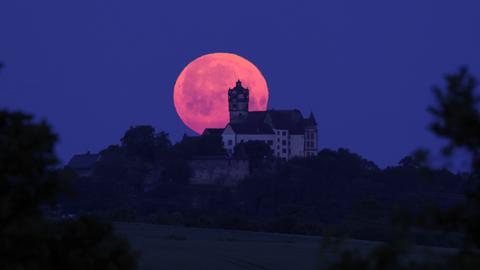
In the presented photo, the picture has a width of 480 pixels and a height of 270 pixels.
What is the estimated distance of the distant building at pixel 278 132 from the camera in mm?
143500

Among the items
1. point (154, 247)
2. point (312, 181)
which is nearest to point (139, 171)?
point (312, 181)

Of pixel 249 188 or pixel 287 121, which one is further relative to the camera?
pixel 287 121

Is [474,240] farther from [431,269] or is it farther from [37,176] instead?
[37,176]

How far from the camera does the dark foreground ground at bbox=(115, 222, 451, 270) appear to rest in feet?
134

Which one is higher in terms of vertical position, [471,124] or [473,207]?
Answer: [471,124]

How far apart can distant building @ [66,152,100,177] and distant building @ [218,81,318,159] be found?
15159 mm

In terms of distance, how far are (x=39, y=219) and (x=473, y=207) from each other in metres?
5.90

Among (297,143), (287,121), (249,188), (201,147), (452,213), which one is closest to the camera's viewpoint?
(452,213)

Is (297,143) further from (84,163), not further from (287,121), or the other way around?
(84,163)

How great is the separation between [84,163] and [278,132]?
25.0 metres

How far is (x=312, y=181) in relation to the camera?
120 m

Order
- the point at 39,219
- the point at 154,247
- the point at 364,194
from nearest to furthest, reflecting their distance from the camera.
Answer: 1. the point at 39,219
2. the point at 154,247
3. the point at 364,194

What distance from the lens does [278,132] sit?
14512cm

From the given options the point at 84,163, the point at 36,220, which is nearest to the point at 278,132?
the point at 84,163
